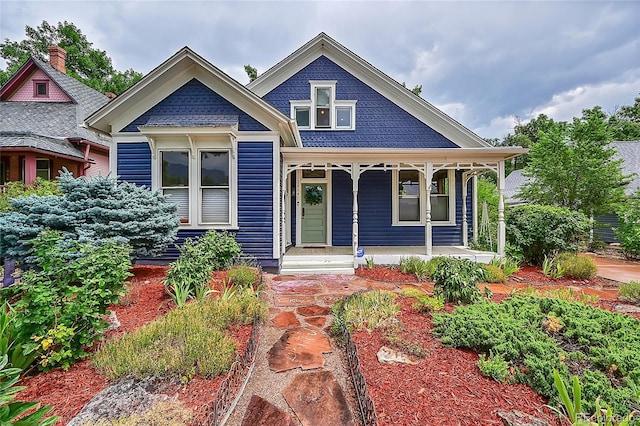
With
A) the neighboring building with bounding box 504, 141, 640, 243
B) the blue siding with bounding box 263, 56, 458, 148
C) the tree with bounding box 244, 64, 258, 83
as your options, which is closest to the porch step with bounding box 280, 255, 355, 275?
the blue siding with bounding box 263, 56, 458, 148

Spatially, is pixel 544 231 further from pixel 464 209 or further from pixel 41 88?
pixel 41 88

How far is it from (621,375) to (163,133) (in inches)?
313

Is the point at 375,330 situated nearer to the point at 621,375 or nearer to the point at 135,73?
the point at 621,375

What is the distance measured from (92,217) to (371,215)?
7.28 meters

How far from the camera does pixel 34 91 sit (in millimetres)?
14961

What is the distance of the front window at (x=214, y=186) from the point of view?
689 cm

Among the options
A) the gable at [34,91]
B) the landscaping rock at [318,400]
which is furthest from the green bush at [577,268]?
the gable at [34,91]

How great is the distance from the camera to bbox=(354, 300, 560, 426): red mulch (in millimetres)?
2061

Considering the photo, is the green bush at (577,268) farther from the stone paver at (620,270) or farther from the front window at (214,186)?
the front window at (214,186)

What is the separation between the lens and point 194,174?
6801 millimetres

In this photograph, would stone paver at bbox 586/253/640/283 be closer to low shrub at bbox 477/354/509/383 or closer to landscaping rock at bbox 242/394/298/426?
low shrub at bbox 477/354/509/383

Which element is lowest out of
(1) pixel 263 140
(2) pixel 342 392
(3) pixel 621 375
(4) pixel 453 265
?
(2) pixel 342 392

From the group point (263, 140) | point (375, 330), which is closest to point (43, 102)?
point (263, 140)

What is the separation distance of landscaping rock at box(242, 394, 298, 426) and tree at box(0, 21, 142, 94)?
2997 centimetres
